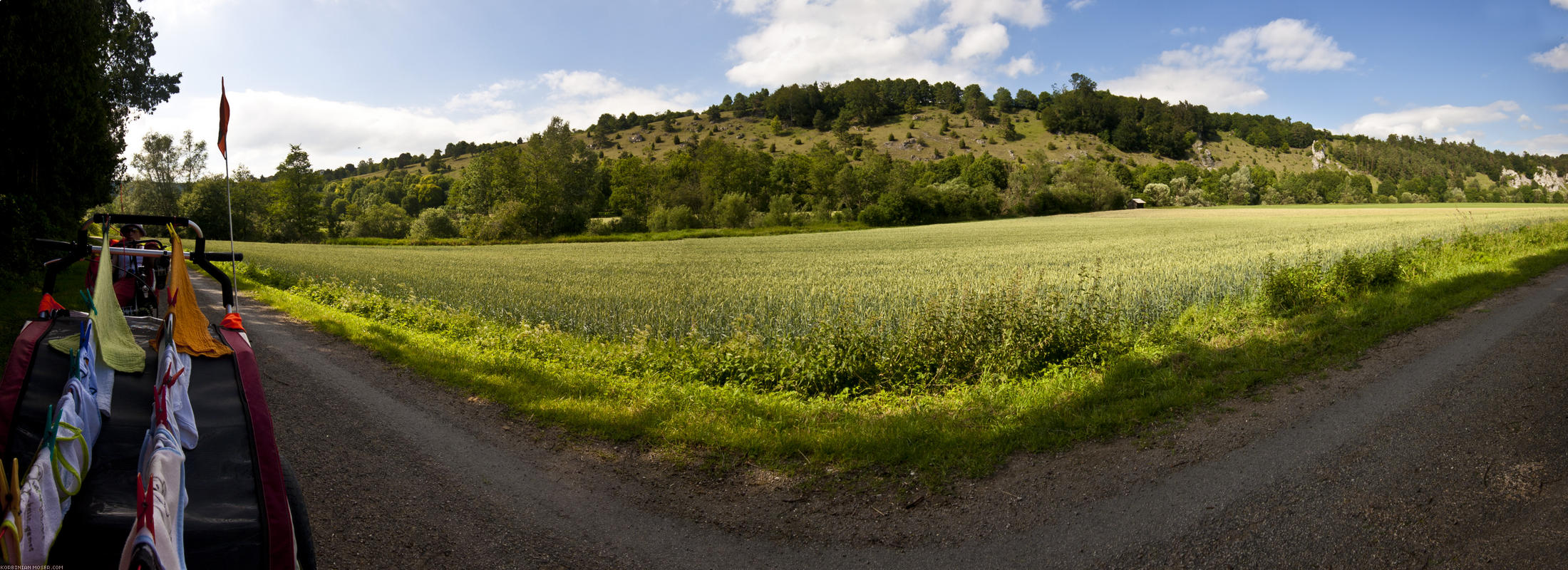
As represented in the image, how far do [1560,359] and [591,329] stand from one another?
43.7 feet

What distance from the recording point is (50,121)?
15.3 meters

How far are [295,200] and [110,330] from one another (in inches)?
3212

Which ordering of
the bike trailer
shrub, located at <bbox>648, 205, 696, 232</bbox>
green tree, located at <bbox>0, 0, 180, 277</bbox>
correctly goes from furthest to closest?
shrub, located at <bbox>648, 205, 696, 232</bbox>
green tree, located at <bbox>0, 0, 180, 277</bbox>
the bike trailer

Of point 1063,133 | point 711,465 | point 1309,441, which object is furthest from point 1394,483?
point 1063,133

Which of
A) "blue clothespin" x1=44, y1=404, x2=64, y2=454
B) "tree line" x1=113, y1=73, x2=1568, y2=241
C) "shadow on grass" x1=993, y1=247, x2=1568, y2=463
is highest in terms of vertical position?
"tree line" x1=113, y1=73, x2=1568, y2=241

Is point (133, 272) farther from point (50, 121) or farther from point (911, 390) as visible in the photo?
point (50, 121)

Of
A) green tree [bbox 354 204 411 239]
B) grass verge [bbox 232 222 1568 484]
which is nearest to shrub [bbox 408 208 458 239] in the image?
green tree [bbox 354 204 411 239]

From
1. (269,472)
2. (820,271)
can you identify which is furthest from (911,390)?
(820,271)

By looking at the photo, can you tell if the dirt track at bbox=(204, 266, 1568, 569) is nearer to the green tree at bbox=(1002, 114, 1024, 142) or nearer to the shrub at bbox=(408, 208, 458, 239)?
the shrub at bbox=(408, 208, 458, 239)

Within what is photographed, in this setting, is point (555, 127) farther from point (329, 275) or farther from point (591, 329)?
point (591, 329)

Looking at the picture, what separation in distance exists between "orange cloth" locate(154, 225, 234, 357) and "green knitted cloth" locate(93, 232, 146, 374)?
0.54 feet

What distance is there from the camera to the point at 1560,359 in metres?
7.60

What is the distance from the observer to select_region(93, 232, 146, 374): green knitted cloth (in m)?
2.89

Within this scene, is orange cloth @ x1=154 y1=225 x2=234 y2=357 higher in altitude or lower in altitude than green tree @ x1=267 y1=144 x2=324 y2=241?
lower
